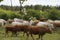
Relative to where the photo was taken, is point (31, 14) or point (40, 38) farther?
point (31, 14)

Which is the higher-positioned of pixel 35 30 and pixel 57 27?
pixel 35 30

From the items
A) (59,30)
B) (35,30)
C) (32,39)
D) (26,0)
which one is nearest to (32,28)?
(35,30)

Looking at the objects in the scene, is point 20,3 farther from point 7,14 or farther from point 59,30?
point 59,30

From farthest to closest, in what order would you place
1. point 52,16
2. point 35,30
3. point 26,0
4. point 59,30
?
point 26,0 → point 52,16 → point 59,30 → point 35,30

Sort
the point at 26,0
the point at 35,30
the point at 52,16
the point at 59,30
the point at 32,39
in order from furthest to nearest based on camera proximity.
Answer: the point at 26,0 < the point at 52,16 < the point at 59,30 < the point at 32,39 < the point at 35,30

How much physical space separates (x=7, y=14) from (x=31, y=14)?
284 centimetres

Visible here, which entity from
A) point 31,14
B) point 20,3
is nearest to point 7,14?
point 31,14

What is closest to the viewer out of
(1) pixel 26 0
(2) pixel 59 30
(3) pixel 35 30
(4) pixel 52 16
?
(3) pixel 35 30

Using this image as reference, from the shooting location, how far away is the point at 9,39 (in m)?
15.3

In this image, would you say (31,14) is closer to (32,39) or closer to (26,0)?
(26,0)

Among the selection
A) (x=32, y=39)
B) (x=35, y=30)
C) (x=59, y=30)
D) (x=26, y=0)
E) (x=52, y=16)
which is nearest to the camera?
(x=35, y=30)

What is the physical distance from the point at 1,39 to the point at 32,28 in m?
2.08

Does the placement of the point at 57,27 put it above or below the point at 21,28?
below

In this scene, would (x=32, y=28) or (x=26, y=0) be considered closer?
(x=32, y=28)
